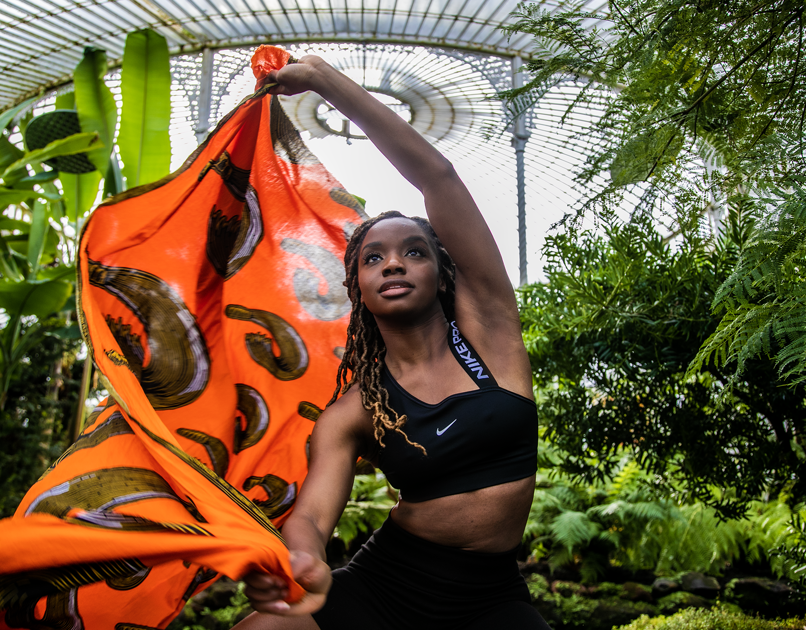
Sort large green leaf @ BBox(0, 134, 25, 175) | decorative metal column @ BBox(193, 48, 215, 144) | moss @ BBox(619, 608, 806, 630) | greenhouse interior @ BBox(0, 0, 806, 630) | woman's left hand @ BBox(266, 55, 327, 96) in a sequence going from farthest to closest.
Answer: decorative metal column @ BBox(193, 48, 215, 144), large green leaf @ BBox(0, 134, 25, 175), moss @ BBox(619, 608, 806, 630), woman's left hand @ BBox(266, 55, 327, 96), greenhouse interior @ BBox(0, 0, 806, 630)

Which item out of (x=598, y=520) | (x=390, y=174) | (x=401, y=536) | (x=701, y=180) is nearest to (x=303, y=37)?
(x=390, y=174)

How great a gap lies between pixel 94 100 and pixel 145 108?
0.67 metres

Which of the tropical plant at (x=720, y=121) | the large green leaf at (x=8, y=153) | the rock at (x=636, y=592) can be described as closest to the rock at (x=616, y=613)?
the rock at (x=636, y=592)

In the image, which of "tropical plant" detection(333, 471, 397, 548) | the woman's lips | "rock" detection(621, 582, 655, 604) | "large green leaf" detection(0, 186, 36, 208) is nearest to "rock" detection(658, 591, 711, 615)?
"rock" detection(621, 582, 655, 604)

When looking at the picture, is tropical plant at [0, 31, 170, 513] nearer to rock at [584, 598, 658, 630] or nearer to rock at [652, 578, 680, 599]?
rock at [584, 598, 658, 630]

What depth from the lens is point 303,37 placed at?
31.0 feet

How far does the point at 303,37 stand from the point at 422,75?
2.00m

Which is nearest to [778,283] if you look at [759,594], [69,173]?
[759,594]

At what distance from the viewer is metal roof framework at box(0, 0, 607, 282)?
855cm

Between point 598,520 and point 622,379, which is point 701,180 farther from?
point 598,520

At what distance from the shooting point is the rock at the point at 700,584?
5.46m

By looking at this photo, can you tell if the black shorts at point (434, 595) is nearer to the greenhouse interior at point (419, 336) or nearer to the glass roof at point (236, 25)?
the greenhouse interior at point (419, 336)

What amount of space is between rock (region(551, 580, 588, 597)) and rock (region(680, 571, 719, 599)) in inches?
36.5

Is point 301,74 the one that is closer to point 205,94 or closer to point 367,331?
point 367,331
